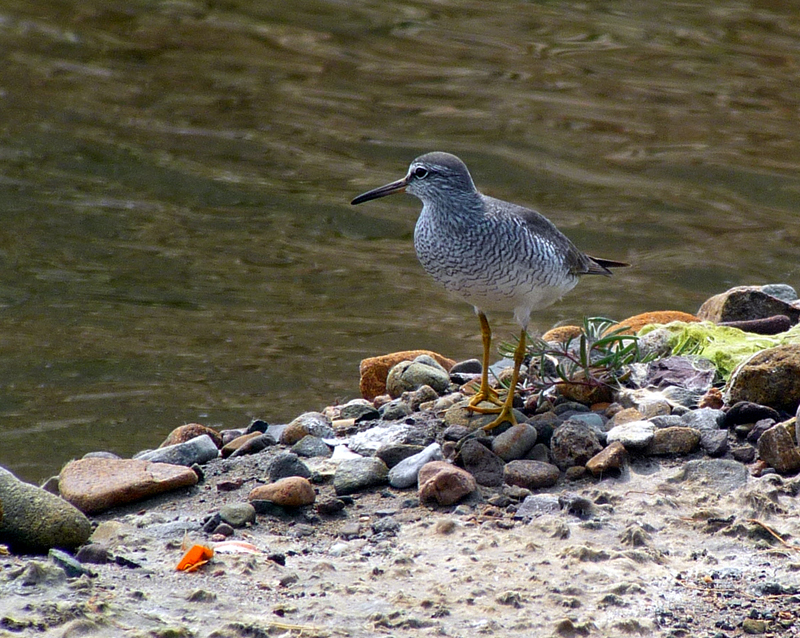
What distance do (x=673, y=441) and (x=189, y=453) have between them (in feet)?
7.96

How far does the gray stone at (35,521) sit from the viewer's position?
4457 mm

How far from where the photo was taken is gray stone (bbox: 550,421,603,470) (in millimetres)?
5223

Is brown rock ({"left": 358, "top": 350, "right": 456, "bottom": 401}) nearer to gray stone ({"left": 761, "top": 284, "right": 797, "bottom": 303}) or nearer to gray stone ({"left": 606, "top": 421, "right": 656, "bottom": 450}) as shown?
gray stone ({"left": 606, "top": 421, "right": 656, "bottom": 450})

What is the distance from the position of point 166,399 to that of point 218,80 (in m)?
8.05

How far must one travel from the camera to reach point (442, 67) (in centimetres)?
1562

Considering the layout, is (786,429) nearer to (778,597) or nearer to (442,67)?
(778,597)

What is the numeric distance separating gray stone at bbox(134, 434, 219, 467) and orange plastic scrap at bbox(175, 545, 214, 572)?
1392 millimetres

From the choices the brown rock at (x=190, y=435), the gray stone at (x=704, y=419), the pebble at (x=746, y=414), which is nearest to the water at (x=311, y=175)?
the brown rock at (x=190, y=435)

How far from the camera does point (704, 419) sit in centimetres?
534

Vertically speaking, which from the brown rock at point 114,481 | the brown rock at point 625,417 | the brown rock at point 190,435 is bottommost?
the brown rock at point 190,435

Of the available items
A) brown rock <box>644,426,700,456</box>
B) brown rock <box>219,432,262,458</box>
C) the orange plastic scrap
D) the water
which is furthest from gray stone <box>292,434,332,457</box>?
the water

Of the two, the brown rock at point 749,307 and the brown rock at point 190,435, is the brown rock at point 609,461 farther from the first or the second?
the brown rock at point 749,307

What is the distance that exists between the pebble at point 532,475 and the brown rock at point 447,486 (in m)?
0.20

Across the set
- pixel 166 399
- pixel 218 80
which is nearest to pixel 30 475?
pixel 166 399
